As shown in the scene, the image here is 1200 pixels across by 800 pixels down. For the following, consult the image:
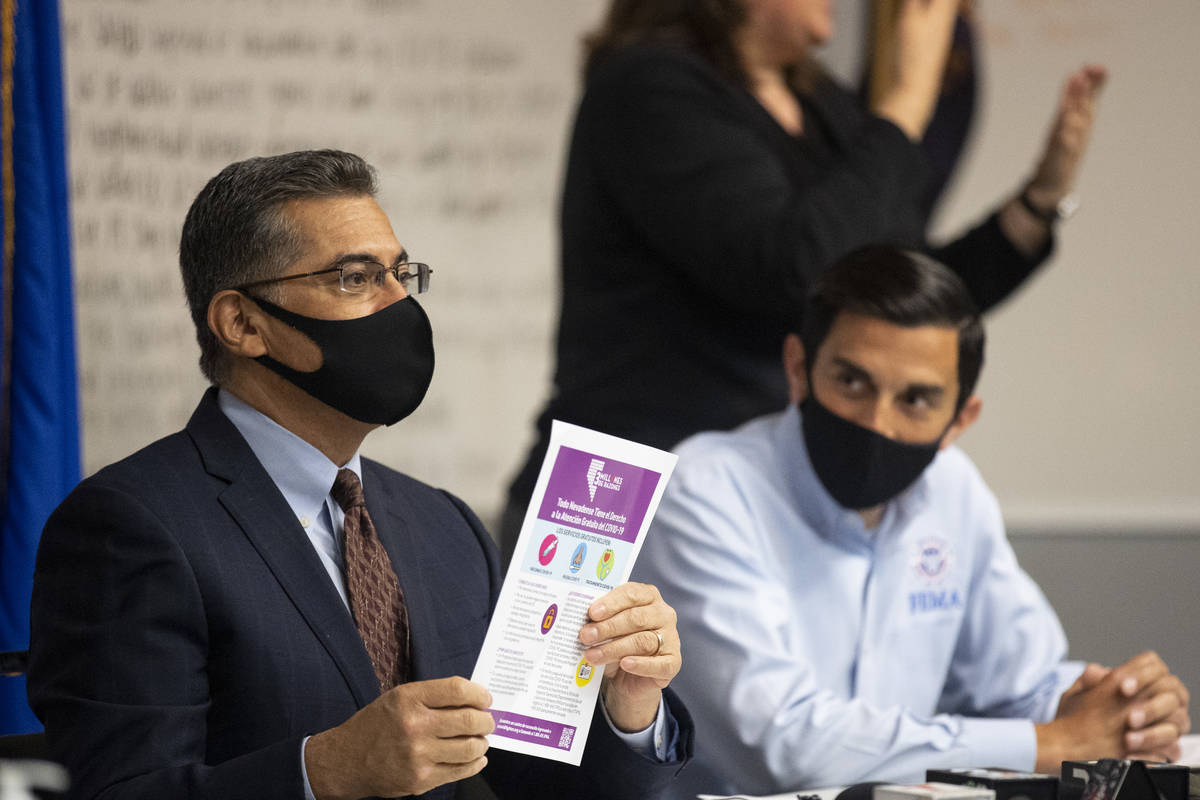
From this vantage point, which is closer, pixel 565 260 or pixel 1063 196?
pixel 565 260

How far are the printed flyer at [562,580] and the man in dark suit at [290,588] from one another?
3 cm

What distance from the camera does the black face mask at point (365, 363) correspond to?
4.74ft

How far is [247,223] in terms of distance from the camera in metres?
1.45

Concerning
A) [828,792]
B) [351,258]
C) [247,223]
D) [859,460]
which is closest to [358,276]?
[351,258]

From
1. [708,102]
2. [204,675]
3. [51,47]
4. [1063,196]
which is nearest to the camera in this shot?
[204,675]

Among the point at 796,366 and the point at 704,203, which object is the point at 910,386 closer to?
the point at 796,366

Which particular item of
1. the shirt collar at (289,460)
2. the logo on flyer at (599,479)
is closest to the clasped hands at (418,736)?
the logo on flyer at (599,479)

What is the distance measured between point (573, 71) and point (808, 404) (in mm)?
2093

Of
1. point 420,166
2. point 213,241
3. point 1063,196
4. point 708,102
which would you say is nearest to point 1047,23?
point 1063,196

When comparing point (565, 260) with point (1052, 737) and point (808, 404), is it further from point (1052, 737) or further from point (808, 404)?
point (1052, 737)

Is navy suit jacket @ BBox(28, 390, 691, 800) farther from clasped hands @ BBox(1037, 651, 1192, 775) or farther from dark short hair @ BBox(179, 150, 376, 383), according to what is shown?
clasped hands @ BBox(1037, 651, 1192, 775)

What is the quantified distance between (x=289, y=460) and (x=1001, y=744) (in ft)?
3.64

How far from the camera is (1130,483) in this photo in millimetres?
4133

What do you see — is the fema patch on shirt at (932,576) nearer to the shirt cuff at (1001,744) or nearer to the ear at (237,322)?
the shirt cuff at (1001,744)
